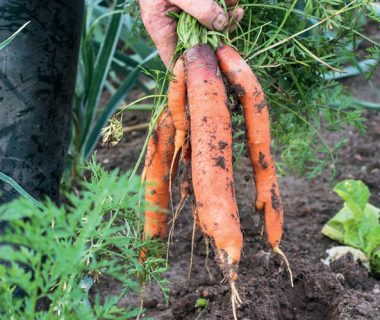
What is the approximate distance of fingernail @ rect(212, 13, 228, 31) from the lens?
179 cm

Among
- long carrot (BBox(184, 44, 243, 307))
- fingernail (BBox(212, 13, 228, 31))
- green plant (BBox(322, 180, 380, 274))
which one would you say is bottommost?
green plant (BBox(322, 180, 380, 274))

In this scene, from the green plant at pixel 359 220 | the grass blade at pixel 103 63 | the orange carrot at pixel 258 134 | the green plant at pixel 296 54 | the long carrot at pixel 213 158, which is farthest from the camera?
the grass blade at pixel 103 63

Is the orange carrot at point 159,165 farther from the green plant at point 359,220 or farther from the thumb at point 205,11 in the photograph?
the green plant at point 359,220

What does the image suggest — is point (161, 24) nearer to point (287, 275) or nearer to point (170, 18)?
point (170, 18)

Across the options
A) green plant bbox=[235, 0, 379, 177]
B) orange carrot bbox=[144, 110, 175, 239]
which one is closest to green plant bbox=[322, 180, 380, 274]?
green plant bbox=[235, 0, 379, 177]

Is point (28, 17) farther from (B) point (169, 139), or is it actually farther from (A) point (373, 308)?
(A) point (373, 308)

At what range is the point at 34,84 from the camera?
79.7 inches

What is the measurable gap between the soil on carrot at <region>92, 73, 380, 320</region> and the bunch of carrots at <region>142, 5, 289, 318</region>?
13 cm

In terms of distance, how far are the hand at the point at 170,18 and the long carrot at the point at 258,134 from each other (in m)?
0.09

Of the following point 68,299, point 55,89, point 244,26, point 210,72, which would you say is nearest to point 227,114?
point 210,72

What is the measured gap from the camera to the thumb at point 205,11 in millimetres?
1775

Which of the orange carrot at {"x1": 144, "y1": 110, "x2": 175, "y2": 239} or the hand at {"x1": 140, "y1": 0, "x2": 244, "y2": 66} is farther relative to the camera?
the orange carrot at {"x1": 144, "y1": 110, "x2": 175, "y2": 239}

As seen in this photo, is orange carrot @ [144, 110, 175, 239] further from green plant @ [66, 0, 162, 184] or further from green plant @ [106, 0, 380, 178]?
green plant @ [66, 0, 162, 184]

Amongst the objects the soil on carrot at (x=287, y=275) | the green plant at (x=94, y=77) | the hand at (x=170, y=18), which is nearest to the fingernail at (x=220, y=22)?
the hand at (x=170, y=18)
